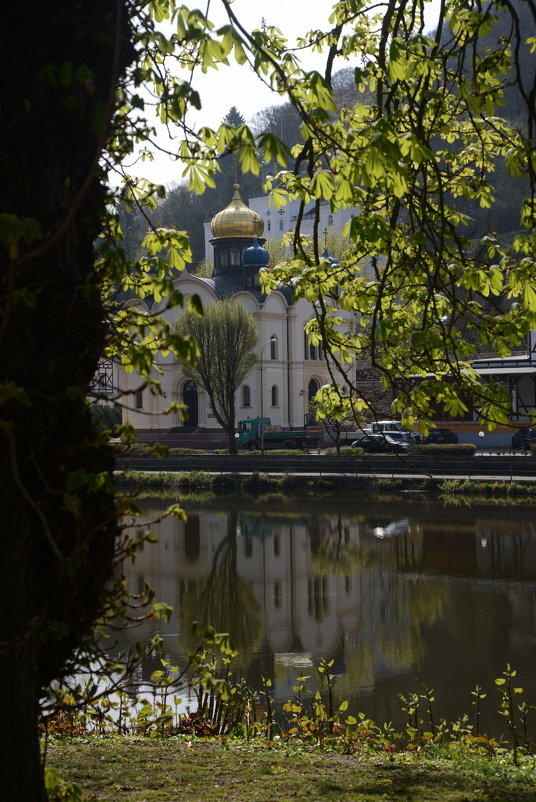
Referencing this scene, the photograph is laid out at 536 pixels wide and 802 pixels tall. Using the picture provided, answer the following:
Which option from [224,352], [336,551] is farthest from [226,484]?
[336,551]

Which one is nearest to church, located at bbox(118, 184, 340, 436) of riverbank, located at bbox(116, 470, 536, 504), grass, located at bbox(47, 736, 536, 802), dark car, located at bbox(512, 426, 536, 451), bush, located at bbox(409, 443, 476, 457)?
riverbank, located at bbox(116, 470, 536, 504)

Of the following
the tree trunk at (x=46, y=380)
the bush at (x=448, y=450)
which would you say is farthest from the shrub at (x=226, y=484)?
the tree trunk at (x=46, y=380)

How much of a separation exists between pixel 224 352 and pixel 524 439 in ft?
42.6

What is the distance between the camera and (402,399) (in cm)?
560

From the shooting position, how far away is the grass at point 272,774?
456cm

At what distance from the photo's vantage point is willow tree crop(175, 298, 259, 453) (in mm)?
39875

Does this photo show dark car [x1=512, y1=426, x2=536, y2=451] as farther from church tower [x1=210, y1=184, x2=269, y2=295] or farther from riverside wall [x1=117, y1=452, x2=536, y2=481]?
church tower [x1=210, y1=184, x2=269, y2=295]

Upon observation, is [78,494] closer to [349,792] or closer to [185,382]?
[349,792]

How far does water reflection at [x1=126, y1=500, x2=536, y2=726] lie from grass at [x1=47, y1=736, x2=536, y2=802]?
4.05 metres

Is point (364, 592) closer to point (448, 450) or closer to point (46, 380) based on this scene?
point (46, 380)

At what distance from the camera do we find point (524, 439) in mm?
35656

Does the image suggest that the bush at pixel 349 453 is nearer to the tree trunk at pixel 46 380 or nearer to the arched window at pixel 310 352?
the arched window at pixel 310 352

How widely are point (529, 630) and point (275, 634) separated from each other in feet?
12.2

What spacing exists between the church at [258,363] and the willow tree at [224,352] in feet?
16.4
